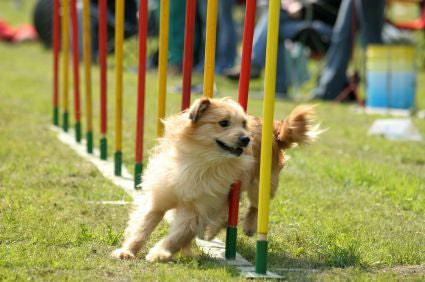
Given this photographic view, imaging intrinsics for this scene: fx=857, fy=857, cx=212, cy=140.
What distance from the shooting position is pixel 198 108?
4.50 m

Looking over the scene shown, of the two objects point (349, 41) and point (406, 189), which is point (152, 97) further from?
point (406, 189)

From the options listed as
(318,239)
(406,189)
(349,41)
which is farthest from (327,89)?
(318,239)

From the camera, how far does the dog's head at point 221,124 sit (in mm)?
4488

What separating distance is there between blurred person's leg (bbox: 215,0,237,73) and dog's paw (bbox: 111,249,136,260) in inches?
400

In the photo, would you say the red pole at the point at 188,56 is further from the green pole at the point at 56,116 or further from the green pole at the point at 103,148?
the green pole at the point at 56,116

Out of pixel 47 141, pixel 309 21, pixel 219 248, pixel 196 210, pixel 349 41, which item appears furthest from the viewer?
pixel 309 21

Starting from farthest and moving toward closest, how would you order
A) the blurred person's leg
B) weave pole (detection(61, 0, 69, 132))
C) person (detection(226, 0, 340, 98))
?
the blurred person's leg, person (detection(226, 0, 340, 98)), weave pole (detection(61, 0, 69, 132))

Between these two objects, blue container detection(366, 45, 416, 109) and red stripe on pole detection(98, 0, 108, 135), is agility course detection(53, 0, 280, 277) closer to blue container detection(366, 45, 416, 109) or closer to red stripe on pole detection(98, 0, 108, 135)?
red stripe on pole detection(98, 0, 108, 135)

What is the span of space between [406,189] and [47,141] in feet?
12.3

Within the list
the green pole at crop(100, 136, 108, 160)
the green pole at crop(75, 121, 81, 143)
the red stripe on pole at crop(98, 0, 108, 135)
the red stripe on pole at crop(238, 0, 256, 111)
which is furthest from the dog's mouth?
the green pole at crop(75, 121, 81, 143)

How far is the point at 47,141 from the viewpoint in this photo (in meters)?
8.67

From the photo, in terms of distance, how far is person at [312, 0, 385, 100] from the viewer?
41.1 ft

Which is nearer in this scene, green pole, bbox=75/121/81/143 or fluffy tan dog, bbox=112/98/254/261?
fluffy tan dog, bbox=112/98/254/261

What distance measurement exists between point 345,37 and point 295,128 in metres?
8.14
